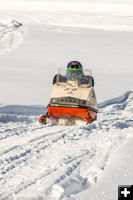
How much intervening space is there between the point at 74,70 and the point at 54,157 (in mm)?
5243

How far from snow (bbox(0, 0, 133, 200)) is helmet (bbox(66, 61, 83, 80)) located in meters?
1.23

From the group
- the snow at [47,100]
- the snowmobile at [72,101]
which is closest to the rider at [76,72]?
the snowmobile at [72,101]

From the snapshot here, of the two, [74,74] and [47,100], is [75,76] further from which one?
[47,100]

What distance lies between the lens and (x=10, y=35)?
26781mm

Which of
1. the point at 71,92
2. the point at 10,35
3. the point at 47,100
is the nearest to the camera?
the point at 71,92

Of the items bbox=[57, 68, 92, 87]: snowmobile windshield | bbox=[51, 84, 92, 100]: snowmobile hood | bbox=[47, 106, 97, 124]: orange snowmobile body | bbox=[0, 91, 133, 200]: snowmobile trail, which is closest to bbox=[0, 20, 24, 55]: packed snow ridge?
bbox=[57, 68, 92, 87]: snowmobile windshield

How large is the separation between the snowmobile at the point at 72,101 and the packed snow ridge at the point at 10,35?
43.8 feet

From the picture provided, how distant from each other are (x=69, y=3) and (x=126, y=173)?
41.1 meters

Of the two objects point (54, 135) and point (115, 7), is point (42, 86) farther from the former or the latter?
point (115, 7)

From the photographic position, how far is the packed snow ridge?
25.0m

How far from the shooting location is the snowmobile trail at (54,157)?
15.4 ft

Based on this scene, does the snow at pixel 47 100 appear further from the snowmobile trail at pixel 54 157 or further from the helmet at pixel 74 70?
the helmet at pixel 74 70

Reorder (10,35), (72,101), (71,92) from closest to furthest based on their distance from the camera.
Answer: (72,101) < (71,92) < (10,35)

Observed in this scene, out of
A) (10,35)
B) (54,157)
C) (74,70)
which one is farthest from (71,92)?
(10,35)
